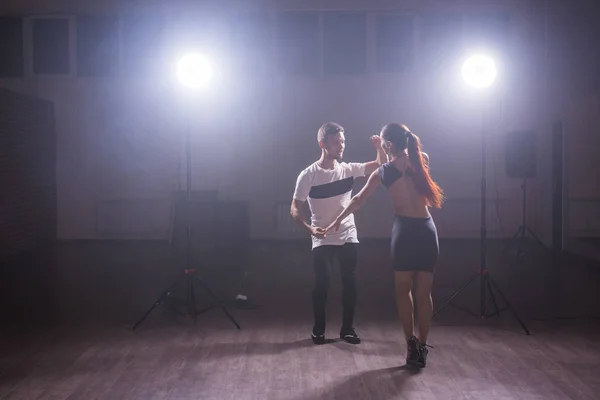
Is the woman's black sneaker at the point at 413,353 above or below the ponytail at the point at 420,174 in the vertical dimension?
below

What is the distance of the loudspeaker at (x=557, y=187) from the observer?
30.3ft

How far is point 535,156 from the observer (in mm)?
9688

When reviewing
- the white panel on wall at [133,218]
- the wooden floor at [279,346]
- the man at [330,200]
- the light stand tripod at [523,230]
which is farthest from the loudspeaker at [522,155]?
the man at [330,200]

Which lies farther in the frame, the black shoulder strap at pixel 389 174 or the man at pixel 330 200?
the man at pixel 330 200

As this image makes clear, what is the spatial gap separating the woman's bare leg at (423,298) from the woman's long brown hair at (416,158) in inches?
17.2

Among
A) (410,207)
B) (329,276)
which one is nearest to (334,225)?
(329,276)

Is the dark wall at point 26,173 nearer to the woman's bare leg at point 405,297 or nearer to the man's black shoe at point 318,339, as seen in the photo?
the man's black shoe at point 318,339

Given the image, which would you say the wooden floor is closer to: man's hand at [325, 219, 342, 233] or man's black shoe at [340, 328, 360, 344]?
man's black shoe at [340, 328, 360, 344]

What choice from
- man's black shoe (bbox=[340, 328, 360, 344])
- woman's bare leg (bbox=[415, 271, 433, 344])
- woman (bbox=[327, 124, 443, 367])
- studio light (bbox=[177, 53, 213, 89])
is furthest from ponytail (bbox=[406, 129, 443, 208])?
studio light (bbox=[177, 53, 213, 89])

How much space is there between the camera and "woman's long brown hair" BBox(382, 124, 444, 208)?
12.6ft

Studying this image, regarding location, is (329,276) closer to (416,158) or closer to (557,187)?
(416,158)

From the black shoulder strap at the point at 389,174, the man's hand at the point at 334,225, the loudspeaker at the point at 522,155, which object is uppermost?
the loudspeaker at the point at 522,155

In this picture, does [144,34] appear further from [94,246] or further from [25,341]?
[25,341]

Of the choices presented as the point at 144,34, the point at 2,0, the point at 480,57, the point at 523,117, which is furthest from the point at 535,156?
the point at 2,0
